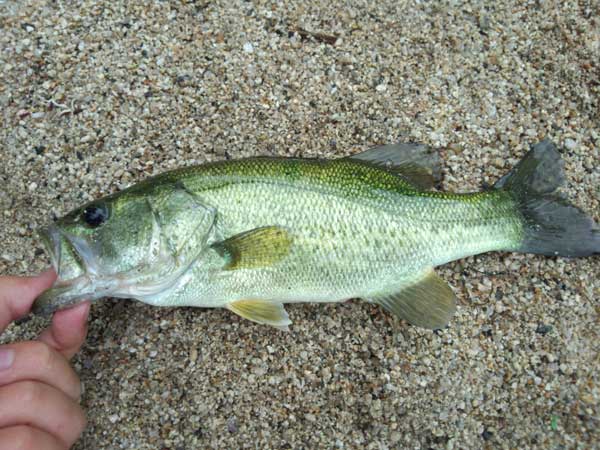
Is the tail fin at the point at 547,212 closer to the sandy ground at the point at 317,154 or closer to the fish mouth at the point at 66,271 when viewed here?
the sandy ground at the point at 317,154

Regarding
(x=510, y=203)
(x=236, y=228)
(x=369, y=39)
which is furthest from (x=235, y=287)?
(x=369, y=39)

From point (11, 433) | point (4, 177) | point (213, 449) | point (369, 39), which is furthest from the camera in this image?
point (369, 39)

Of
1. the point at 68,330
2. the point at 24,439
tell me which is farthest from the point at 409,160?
the point at 24,439

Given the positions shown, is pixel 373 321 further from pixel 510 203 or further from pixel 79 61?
pixel 79 61

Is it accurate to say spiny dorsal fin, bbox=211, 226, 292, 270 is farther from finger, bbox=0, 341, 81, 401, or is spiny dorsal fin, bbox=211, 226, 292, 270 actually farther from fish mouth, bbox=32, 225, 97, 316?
finger, bbox=0, 341, 81, 401

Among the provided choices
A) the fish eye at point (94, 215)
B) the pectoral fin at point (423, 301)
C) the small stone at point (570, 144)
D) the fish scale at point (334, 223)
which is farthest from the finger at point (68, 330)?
the small stone at point (570, 144)

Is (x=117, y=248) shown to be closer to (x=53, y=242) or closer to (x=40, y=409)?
(x=53, y=242)
